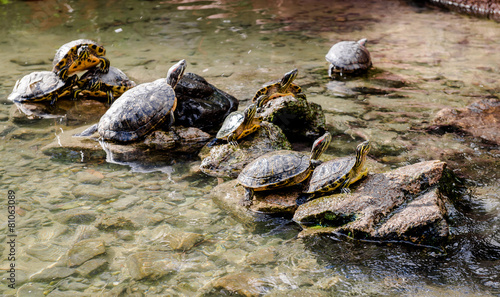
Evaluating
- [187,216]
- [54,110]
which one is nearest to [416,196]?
[187,216]

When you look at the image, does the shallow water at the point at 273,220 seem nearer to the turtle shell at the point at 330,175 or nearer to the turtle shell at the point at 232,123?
the turtle shell at the point at 330,175

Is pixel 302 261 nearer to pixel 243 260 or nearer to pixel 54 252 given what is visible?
pixel 243 260

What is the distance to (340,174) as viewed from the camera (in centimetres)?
430

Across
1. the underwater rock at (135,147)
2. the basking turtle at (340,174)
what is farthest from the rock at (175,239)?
the underwater rock at (135,147)

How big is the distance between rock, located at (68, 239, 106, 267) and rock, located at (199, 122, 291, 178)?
186 cm

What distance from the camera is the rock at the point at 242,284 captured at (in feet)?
11.4

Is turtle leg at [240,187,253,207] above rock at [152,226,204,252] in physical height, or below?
above

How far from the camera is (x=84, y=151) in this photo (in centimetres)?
609

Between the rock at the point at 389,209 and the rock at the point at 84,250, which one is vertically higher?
the rock at the point at 389,209

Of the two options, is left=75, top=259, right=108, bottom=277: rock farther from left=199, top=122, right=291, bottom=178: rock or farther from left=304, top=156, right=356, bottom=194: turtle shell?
left=304, top=156, right=356, bottom=194: turtle shell

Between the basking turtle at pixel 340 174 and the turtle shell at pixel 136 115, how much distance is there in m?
2.77

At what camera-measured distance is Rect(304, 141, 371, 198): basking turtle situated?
4.30m

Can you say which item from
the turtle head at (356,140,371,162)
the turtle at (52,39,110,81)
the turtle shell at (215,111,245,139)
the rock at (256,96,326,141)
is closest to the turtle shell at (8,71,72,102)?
the turtle at (52,39,110,81)

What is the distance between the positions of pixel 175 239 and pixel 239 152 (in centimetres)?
173
